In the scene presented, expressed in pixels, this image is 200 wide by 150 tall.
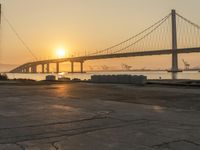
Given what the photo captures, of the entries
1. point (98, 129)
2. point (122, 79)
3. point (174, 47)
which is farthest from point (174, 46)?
point (98, 129)

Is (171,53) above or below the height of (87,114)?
above

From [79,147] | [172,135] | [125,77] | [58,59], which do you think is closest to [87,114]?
[172,135]

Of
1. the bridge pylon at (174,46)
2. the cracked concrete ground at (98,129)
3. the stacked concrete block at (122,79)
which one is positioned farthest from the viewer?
the bridge pylon at (174,46)

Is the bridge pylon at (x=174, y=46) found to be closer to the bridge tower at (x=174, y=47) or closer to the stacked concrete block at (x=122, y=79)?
the bridge tower at (x=174, y=47)

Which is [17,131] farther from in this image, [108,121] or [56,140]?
[108,121]

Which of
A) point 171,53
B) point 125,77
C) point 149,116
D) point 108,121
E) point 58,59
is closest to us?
point 108,121

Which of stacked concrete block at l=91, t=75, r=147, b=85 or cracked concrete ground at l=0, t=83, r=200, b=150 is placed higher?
stacked concrete block at l=91, t=75, r=147, b=85

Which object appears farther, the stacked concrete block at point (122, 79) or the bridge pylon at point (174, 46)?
the bridge pylon at point (174, 46)

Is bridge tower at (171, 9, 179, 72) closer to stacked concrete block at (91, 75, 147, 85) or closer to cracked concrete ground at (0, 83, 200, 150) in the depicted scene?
stacked concrete block at (91, 75, 147, 85)

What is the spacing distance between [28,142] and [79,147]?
3.96 feet

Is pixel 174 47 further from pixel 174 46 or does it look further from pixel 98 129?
→ pixel 98 129

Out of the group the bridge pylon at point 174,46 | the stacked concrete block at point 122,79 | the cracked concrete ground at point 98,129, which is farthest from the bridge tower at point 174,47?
the cracked concrete ground at point 98,129

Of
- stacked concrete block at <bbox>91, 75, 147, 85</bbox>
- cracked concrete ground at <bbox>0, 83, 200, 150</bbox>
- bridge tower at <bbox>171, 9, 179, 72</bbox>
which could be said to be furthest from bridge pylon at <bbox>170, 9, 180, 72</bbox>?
cracked concrete ground at <bbox>0, 83, 200, 150</bbox>

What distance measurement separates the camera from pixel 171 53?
115312mm
